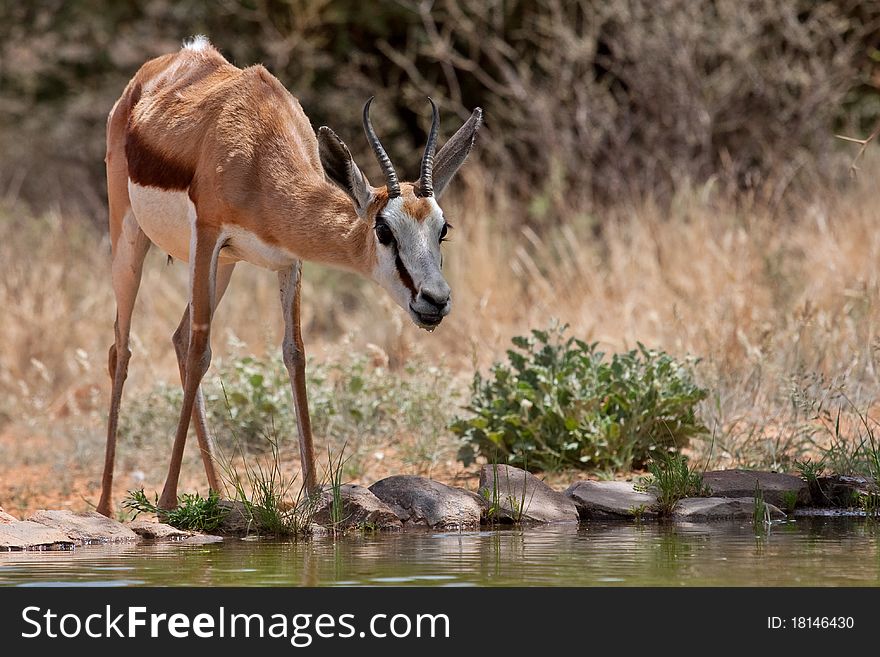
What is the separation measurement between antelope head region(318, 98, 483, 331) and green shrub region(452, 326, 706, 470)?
6.48 feet

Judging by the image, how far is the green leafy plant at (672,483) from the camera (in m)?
7.37

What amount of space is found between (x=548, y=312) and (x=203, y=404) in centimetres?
448

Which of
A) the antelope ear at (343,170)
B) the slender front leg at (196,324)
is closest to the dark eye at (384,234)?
the antelope ear at (343,170)

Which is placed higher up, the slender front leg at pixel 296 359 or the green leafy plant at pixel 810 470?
the slender front leg at pixel 296 359

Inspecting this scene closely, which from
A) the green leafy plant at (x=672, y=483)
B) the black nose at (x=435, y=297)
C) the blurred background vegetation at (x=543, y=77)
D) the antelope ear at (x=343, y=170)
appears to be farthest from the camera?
the blurred background vegetation at (x=543, y=77)

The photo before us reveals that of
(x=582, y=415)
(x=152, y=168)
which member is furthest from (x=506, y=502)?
(x=152, y=168)

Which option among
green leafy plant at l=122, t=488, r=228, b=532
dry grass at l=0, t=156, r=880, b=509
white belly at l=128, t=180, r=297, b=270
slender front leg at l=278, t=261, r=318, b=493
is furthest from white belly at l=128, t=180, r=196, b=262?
dry grass at l=0, t=156, r=880, b=509

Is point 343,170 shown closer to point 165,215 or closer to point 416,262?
point 416,262

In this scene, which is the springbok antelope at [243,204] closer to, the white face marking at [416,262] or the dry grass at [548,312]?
the white face marking at [416,262]

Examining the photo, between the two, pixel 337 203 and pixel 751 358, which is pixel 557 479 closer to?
pixel 751 358

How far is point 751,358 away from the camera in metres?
9.22

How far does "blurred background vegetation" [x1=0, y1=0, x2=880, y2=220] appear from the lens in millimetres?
15570

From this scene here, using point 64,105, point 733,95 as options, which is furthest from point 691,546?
point 64,105

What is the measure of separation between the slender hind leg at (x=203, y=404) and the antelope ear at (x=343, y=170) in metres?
1.46
